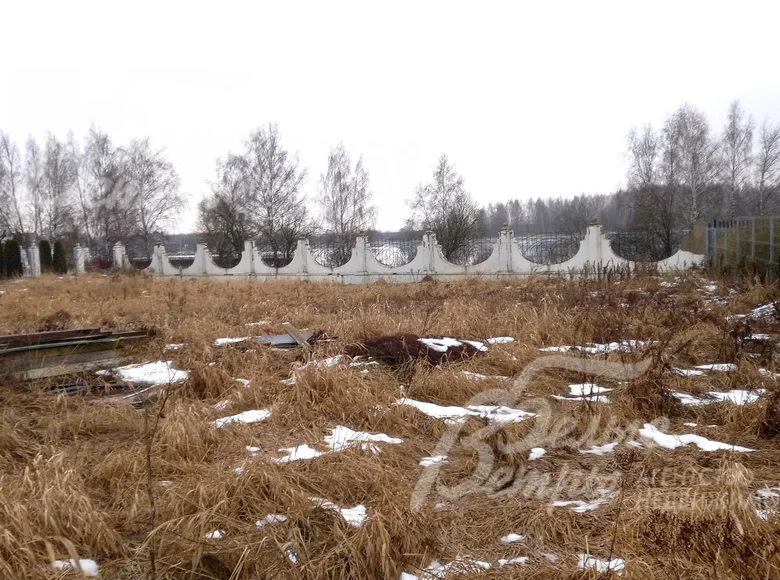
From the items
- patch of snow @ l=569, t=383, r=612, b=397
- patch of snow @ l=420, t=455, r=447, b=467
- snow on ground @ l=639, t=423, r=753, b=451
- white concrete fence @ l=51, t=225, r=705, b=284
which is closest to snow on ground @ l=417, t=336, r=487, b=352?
patch of snow @ l=569, t=383, r=612, b=397

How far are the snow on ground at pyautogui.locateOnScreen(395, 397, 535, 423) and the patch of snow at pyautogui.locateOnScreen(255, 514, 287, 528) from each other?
66.2 inches

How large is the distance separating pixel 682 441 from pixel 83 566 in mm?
3551

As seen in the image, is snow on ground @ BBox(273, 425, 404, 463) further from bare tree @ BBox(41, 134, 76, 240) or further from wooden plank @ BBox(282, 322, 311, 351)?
bare tree @ BBox(41, 134, 76, 240)

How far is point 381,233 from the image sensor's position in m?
39.0

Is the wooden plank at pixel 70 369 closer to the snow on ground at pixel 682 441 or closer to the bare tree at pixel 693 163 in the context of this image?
the snow on ground at pixel 682 441

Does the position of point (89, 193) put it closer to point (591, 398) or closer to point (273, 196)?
point (273, 196)

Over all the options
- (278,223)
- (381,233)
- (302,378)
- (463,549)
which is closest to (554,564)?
(463,549)

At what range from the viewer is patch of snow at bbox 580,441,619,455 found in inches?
135

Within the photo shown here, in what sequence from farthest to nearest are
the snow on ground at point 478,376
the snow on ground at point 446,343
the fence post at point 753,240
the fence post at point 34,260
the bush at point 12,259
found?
the fence post at point 34,260 < the bush at point 12,259 < the fence post at point 753,240 < the snow on ground at point 446,343 < the snow on ground at point 478,376

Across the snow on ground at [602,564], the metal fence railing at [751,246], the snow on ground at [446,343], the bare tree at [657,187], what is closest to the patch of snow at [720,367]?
the snow on ground at [446,343]

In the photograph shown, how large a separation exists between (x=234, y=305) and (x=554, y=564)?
8.57 m

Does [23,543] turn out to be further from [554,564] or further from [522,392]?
[522,392]

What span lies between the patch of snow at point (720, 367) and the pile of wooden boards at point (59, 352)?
6.16m

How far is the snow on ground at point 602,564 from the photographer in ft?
6.81
